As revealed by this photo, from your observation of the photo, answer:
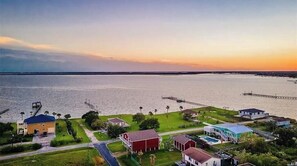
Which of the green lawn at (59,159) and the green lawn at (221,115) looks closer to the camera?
the green lawn at (59,159)

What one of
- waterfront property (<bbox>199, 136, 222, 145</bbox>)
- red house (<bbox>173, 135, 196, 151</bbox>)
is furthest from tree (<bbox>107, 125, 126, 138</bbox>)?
waterfront property (<bbox>199, 136, 222, 145</bbox>)

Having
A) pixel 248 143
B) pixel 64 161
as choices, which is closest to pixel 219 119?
pixel 248 143

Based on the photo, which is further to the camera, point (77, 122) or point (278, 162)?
point (77, 122)

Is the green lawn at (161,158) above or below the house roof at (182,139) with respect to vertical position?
below

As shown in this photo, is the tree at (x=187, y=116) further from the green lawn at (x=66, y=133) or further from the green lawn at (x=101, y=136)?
the green lawn at (x=66, y=133)

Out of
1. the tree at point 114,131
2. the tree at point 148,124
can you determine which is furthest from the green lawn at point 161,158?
the tree at point 148,124

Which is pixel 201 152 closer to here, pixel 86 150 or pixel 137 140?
pixel 137 140

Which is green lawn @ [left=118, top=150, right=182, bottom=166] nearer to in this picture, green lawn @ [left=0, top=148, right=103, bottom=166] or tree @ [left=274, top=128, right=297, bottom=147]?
green lawn @ [left=0, top=148, right=103, bottom=166]
